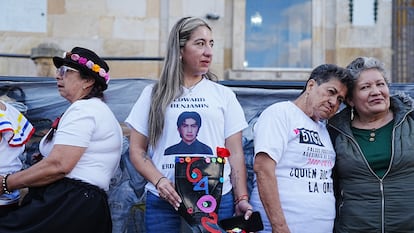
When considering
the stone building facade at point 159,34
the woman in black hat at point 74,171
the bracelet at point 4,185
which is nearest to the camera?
the woman in black hat at point 74,171

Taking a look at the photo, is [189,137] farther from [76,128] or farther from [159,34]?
[159,34]

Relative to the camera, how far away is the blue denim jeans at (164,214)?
2748 mm

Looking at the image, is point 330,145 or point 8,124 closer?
point 8,124

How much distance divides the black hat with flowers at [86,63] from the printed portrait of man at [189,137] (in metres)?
0.52

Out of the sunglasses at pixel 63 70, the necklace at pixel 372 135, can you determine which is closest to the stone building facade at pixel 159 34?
the sunglasses at pixel 63 70

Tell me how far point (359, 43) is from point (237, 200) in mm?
7217

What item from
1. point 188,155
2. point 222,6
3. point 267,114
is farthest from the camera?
point 222,6

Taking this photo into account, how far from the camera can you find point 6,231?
2574mm

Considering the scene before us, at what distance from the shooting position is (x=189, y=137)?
2.78m

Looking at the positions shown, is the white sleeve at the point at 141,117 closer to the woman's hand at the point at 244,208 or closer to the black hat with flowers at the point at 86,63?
the black hat with flowers at the point at 86,63

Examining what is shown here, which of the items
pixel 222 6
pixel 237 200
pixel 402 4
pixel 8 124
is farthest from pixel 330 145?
pixel 402 4

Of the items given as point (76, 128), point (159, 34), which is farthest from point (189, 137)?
point (159, 34)

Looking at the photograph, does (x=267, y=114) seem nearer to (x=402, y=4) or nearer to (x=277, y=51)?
(x=277, y=51)

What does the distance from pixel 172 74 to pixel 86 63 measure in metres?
0.48
